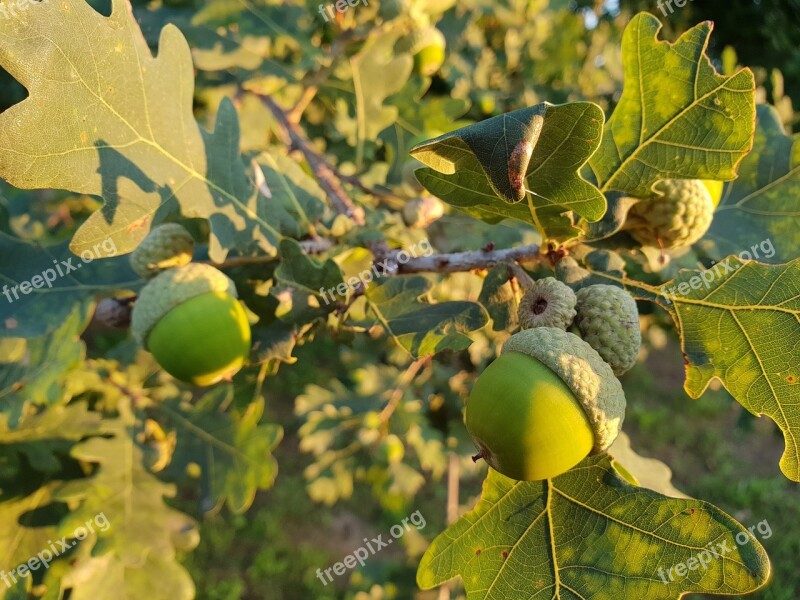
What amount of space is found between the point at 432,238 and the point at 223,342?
1253mm

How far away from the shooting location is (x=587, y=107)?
0.80 m

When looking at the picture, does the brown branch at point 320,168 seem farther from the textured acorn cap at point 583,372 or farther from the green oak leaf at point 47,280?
the textured acorn cap at point 583,372

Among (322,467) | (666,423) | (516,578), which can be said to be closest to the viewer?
(516,578)

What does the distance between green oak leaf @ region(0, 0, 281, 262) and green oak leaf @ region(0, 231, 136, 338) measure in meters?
0.35

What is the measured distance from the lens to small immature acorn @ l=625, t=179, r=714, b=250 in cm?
113

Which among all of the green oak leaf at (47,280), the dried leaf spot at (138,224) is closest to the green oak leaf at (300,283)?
the dried leaf spot at (138,224)

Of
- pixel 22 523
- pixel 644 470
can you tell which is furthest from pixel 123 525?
pixel 644 470

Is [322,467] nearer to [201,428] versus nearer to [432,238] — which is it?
[201,428]

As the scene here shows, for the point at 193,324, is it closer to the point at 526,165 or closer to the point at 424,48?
the point at 526,165

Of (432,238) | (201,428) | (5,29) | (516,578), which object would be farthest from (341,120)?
(516,578)

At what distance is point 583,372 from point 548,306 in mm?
143

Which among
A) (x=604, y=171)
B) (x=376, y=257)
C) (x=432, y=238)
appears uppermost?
(x=604, y=171)

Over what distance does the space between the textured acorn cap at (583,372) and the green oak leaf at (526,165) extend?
21 centimetres

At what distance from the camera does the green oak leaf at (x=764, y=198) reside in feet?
4.39
